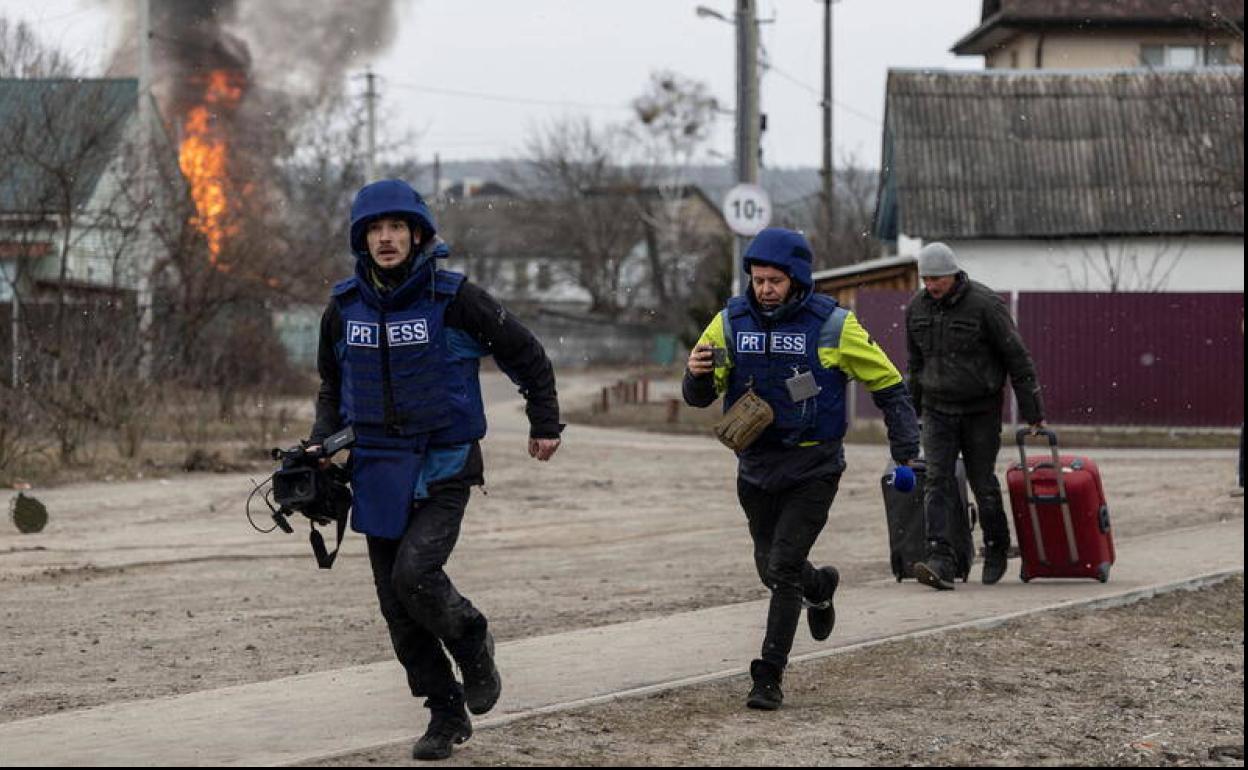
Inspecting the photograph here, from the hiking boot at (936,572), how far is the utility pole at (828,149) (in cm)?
3122

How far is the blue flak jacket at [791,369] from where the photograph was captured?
8.08m

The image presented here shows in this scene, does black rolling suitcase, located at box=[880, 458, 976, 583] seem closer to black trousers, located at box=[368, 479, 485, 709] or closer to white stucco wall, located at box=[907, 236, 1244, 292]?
black trousers, located at box=[368, 479, 485, 709]

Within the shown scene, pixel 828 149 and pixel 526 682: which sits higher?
pixel 828 149

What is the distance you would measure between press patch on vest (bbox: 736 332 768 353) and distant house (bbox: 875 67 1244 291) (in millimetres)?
28030

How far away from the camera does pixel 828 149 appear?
154ft

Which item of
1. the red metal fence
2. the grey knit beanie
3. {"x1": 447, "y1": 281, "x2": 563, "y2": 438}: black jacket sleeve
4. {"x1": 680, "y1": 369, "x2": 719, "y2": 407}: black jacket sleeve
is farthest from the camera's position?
the red metal fence

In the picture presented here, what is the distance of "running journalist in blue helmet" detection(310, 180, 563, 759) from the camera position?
683cm

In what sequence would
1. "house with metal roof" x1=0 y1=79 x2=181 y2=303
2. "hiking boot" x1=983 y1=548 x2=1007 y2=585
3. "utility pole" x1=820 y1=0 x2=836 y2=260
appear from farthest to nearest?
"utility pole" x1=820 y1=0 x2=836 y2=260, "house with metal roof" x1=0 y1=79 x2=181 y2=303, "hiking boot" x1=983 y1=548 x2=1007 y2=585

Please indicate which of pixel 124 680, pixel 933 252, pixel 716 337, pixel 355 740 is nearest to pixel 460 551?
pixel 933 252

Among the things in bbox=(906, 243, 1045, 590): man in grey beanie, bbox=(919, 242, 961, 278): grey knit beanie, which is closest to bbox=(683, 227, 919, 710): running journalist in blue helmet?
bbox=(919, 242, 961, 278): grey knit beanie

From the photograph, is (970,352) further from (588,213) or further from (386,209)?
(588,213)

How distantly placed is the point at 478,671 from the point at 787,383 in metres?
1.73

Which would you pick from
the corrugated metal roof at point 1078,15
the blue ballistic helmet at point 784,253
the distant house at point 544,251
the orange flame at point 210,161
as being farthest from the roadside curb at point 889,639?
the distant house at point 544,251

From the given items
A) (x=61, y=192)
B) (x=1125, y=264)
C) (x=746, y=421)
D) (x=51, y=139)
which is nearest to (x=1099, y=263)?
(x=1125, y=264)
